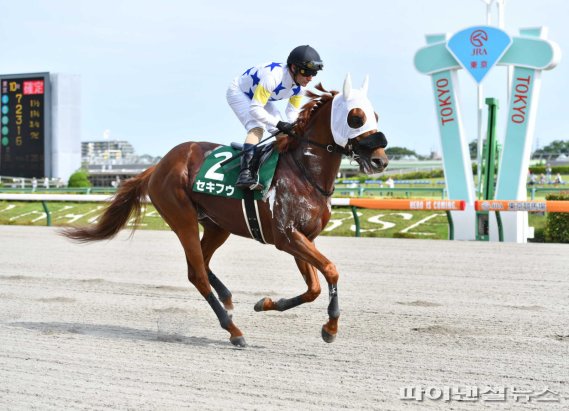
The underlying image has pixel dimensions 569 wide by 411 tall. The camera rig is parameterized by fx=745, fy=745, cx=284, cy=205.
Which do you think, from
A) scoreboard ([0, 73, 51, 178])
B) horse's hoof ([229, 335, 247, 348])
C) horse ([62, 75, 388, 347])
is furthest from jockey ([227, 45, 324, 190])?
scoreboard ([0, 73, 51, 178])

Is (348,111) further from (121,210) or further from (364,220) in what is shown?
(364,220)

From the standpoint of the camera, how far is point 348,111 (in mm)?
4949

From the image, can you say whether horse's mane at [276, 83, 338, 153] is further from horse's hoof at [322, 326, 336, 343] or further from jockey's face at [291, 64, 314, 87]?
horse's hoof at [322, 326, 336, 343]

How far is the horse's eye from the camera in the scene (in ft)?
16.0

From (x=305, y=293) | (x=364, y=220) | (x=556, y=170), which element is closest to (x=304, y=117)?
(x=305, y=293)

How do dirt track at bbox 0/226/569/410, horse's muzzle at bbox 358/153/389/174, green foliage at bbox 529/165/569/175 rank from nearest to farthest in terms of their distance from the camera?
dirt track at bbox 0/226/569/410 → horse's muzzle at bbox 358/153/389/174 → green foliage at bbox 529/165/569/175

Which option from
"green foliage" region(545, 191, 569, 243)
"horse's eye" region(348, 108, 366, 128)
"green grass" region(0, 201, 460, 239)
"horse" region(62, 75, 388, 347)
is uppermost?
"horse's eye" region(348, 108, 366, 128)

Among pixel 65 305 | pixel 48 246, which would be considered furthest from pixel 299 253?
pixel 48 246

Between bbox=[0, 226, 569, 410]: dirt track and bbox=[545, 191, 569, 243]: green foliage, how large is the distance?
3.32 metres

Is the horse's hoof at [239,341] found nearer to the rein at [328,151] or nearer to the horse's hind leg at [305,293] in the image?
the horse's hind leg at [305,293]

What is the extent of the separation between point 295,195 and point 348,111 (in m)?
0.68

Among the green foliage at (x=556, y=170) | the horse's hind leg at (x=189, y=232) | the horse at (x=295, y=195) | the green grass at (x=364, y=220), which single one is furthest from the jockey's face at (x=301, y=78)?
the green foliage at (x=556, y=170)

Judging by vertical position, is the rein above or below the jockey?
below

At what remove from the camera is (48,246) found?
12.1 metres
